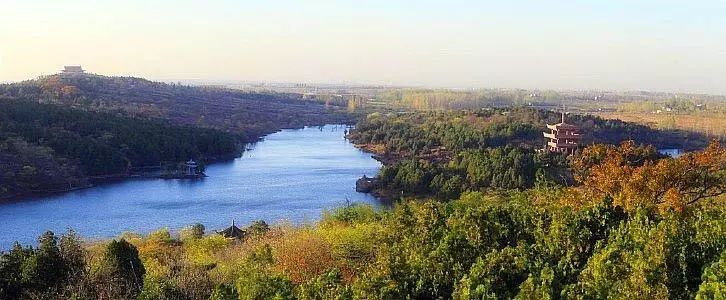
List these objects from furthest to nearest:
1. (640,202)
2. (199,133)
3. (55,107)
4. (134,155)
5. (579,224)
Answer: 1. (199,133)
2. (55,107)
3. (134,155)
4. (640,202)
5. (579,224)

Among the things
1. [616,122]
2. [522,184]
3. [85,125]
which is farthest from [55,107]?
[616,122]

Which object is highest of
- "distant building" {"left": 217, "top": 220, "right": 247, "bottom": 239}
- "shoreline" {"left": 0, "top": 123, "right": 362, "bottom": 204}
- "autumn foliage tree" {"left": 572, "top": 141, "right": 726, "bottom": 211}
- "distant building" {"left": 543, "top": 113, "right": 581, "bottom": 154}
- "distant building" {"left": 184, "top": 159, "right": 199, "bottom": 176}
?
"autumn foliage tree" {"left": 572, "top": 141, "right": 726, "bottom": 211}

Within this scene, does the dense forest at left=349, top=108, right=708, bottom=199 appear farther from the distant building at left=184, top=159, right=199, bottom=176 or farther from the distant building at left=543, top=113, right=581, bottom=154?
the distant building at left=184, top=159, right=199, bottom=176

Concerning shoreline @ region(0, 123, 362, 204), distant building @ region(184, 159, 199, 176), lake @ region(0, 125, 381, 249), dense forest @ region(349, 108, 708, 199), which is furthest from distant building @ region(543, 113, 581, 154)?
distant building @ region(184, 159, 199, 176)

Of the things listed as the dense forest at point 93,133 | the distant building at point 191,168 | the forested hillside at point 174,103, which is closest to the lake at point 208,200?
the distant building at point 191,168

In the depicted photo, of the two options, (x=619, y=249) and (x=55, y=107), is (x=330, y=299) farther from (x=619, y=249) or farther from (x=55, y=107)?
(x=55, y=107)

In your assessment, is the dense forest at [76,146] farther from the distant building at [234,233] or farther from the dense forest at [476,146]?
the distant building at [234,233]
